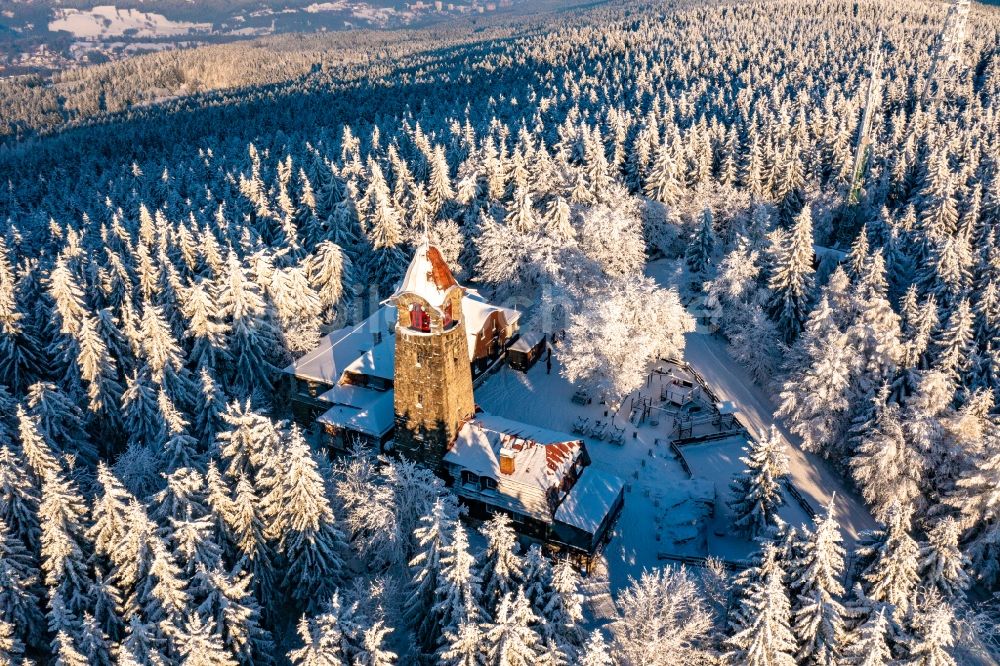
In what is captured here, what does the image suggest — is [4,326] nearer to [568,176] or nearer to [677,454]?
[677,454]

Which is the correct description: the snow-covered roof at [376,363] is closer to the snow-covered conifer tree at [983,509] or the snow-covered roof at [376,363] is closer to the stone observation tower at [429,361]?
the stone observation tower at [429,361]

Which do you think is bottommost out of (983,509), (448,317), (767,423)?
(767,423)

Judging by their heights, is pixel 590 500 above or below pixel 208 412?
below

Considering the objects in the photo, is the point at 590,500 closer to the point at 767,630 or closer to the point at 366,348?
the point at 767,630

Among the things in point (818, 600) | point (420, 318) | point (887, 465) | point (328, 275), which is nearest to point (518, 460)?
point (420, 318)

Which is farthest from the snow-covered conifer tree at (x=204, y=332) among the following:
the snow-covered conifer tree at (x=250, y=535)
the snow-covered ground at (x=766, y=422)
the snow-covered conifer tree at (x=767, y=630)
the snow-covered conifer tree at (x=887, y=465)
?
the snow-covered conifer tree at (x=887, y=465)

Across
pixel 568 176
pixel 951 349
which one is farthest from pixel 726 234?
pixel 951 349
